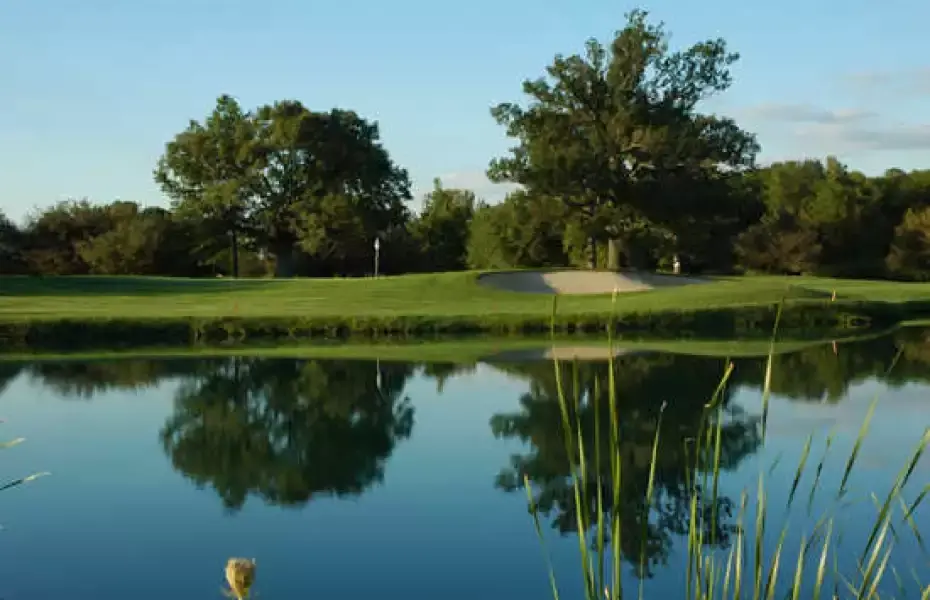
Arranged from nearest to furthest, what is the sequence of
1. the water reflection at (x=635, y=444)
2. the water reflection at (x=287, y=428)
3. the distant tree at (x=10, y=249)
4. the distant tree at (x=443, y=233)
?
the water reflection at (x=635, y=444), the water reflection at (x=287, y=428), the distant tree at (x=10, y=249), the distant tree at (x=443, y=233)

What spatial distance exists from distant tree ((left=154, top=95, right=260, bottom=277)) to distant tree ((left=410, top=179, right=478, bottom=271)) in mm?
7346

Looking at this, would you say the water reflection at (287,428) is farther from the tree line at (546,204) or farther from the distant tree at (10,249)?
the distant tree at (10,249)

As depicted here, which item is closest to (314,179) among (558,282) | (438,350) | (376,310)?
(558,282)

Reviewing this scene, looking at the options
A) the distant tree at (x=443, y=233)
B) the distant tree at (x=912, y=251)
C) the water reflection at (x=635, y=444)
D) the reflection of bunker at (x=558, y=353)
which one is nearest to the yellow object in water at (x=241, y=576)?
the water reflection at (x=635, y=444)

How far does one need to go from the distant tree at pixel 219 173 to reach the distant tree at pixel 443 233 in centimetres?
735

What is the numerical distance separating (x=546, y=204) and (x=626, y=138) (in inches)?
112

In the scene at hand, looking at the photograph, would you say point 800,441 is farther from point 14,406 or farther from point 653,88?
point 653,88

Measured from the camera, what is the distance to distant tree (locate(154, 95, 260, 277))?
133ft

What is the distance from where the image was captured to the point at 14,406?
11.6m

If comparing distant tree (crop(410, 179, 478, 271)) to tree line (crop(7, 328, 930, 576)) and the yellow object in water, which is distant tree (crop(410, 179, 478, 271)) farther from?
the yellow object in water

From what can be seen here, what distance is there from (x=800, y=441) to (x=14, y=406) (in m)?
7.67

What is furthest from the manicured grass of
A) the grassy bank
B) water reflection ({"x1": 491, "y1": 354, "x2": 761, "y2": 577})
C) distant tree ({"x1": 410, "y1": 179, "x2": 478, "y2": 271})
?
distant tree ({"x1": 410, "y1": 179, "x2": 478, "y2": 271})

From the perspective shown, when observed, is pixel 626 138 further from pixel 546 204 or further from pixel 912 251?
pixel 912 251

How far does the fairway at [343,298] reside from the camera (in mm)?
21625
